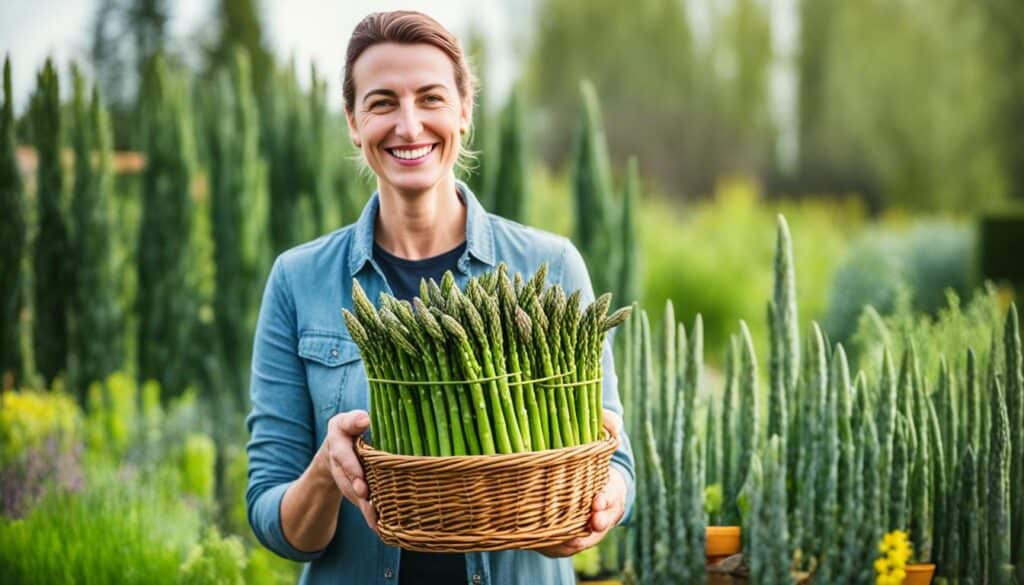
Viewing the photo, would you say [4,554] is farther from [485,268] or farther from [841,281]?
[841,281]

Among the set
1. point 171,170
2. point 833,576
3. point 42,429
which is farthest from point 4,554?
point 171,170

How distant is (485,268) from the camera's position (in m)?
2.34

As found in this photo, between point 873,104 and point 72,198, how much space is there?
1930 cm

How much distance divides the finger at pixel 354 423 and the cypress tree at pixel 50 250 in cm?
437

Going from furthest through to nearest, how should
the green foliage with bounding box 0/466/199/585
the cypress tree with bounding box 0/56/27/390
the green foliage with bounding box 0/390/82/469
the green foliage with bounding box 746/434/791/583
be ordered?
the cypress tree with bounding box 0/56/27/390 → the green foliage with bounding box 0/390/82/469 → the green foliage with bounding box 0/466/199/585 → the green foliage with bounding box 746/434/791/583

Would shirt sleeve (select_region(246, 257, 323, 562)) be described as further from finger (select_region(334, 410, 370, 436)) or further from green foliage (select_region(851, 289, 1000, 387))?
green foliage (select_region(851, 289, 1000, 387))

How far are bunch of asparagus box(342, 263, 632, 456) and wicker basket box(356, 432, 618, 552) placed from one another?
0.32ft

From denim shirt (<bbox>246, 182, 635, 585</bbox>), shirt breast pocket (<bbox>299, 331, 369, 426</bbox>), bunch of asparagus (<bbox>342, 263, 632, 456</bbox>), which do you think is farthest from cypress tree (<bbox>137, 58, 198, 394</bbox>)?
bunch of asparagus (<bbox>342, 263, 632, 456</bbox>)

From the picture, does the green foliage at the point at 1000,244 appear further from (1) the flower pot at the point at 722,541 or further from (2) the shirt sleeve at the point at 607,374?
(2) the shirt sleeve at the point at 607,374

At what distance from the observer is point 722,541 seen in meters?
3.41

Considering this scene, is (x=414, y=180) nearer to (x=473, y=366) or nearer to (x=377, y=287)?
(x=377, y=287)

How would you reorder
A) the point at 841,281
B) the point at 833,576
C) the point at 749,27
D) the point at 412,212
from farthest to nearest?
the point at 749,27 → the point at 841,281 → the point at 833,576 → the point at 412,212

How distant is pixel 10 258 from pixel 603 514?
465cm

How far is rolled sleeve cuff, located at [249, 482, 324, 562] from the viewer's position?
218 centimetres
